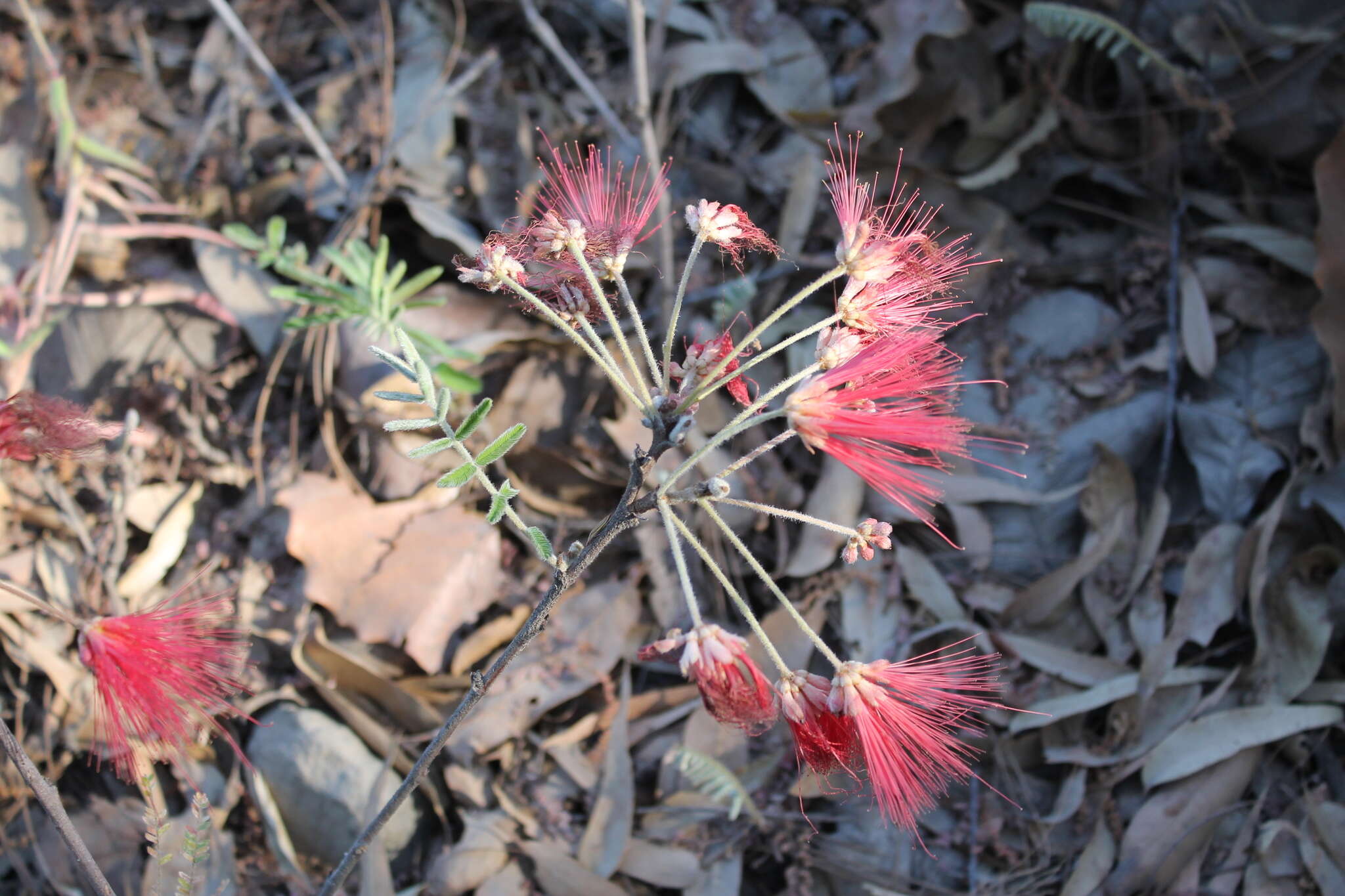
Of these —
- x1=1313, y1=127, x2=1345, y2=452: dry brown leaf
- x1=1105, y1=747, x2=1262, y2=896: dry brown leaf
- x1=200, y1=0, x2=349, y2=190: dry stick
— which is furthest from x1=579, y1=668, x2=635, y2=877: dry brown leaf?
x1=1313, y1=127, x2=1345, y2=452: dry brown leaf

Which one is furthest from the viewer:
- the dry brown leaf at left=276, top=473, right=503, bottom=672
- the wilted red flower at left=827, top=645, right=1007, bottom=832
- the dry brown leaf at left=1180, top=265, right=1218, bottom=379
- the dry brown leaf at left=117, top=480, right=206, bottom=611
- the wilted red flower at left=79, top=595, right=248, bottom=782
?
the dry brown leaf at left=1180, top=265, right=1218, bottom=379

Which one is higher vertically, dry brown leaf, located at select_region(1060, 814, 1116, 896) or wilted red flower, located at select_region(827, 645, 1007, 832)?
wilted red flower, located at select_region(827, 645, 1007, 832)

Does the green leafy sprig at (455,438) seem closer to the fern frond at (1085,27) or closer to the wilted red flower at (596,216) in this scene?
the wilted red flower at (596,216)

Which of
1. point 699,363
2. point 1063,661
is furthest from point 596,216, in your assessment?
point 1063,661

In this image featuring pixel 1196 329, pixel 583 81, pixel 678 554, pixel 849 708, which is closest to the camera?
pixel 678 554

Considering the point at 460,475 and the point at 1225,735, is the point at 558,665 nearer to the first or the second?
the point at 460,475

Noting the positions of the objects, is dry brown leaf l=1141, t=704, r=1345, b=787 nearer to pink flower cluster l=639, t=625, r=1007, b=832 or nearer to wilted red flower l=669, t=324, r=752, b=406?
pink flower cluster l=639, t=625, r=1007, b=832

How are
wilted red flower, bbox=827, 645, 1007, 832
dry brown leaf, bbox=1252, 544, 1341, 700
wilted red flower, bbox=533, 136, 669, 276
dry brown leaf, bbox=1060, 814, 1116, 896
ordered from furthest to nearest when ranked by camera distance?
dry brown leaf, bbox=1252, 544, 1341, 700
dry brown leaf, bbox=1060, 814, 1116, 896
wilted red flower, bbox=533, 136, 669, 276
wilted red flower, bbox=827, 645, 1007, 832

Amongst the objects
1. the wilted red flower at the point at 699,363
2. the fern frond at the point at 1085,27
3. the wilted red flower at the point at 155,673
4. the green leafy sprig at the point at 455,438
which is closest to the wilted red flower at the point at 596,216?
the wilted red flower at the point at 699,363
